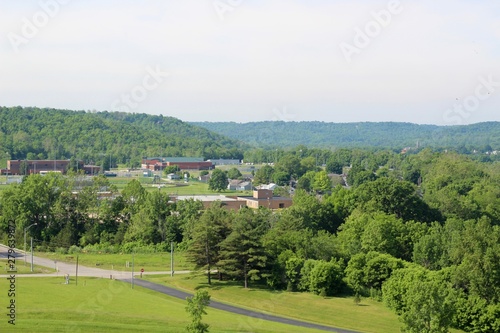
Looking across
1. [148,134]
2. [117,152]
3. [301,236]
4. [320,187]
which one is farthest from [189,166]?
[301,236]

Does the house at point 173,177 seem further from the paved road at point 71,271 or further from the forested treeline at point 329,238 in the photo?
the paved road at point 71,271

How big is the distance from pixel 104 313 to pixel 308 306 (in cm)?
1108

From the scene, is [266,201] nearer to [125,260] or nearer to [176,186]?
[176,186]

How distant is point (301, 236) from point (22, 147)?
318 ft

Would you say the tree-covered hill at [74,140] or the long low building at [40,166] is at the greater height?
the tree-covered hill at [74,140]

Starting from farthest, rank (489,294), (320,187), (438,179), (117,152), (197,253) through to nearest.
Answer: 1. (117,152)
2. (320,187)
3. (438,179)
4. (197,253)
5. (489,294)

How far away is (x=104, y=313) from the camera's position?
29.4m

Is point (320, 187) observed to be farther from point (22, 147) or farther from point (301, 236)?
point (22, 147)

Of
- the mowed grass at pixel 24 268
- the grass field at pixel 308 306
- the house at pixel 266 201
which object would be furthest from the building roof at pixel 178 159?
the grass field at pixel 308 306

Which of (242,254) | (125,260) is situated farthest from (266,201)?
(242,254)

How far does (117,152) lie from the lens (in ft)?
461

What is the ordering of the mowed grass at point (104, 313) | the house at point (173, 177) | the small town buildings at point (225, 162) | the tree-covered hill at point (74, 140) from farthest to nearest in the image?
the small town buildings at point (225, 162) < the tree-covered hill at point (74, 140) < the house at point (173, 177) < the mowed grass at point (104, 313)

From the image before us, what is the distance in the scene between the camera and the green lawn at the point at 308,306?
3253 cm

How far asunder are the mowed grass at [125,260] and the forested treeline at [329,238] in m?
1.64
